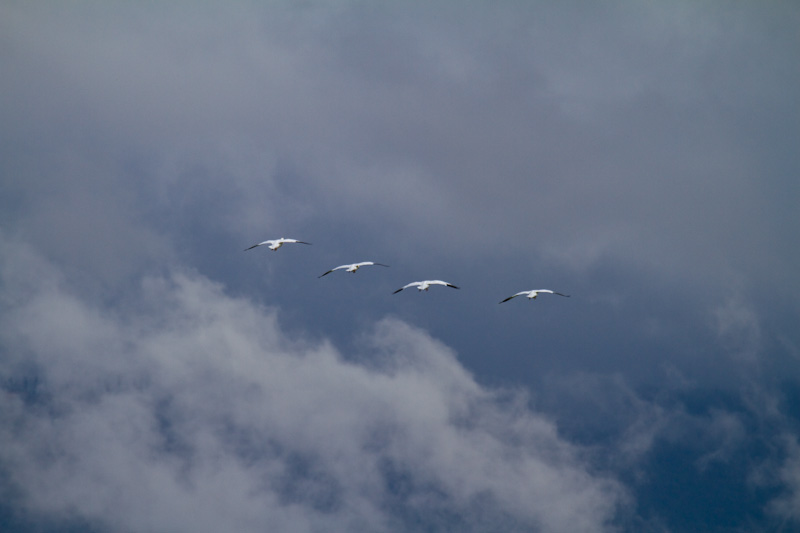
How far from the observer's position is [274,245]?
651 feet

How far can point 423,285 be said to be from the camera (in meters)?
174

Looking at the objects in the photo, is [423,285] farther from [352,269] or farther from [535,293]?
[535,293]

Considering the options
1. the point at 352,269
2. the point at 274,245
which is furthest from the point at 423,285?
the point at 274,245

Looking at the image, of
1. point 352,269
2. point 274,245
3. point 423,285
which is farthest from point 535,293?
point 274,245

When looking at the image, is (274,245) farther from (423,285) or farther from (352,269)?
(423,285)

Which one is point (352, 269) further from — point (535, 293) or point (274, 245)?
point (535, 293)

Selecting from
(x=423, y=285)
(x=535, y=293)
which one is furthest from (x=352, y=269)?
(x=535, y=293)

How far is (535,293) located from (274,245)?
71.4m

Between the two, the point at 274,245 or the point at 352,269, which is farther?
the point at 274,245

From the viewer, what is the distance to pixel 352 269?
604ft

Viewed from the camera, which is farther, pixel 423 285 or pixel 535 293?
pixel 535 293

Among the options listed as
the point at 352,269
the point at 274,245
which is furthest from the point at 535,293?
the point at 274,245

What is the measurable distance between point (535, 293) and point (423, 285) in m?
34.7

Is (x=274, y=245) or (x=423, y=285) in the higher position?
(x=274, y=245)
